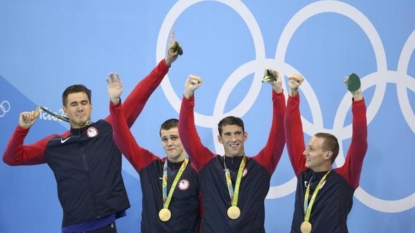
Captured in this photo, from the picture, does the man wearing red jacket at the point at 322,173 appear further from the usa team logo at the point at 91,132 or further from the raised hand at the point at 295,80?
the usa team logo at the point at 91,132

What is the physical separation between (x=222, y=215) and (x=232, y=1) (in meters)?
1.70

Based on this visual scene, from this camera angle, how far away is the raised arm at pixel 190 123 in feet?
11.8

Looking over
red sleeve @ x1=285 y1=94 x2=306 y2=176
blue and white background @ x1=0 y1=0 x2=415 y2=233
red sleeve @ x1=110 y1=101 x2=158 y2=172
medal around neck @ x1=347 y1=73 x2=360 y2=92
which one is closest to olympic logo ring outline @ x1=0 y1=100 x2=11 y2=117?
blue and white background @ x1=0 y1=0 x2=415 y2=233

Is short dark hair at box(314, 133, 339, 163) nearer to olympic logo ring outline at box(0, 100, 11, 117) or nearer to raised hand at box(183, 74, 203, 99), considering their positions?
raised hand at box(183, 74, 203, 99)

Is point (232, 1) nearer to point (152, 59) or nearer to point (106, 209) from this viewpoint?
point (152, 59)

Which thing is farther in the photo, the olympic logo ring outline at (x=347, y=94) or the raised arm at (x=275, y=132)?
the olympic logo ring outline at (x=347, y=94)

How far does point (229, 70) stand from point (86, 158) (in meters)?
1.23

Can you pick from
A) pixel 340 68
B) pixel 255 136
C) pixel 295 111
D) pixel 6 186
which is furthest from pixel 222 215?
pixel 6 186

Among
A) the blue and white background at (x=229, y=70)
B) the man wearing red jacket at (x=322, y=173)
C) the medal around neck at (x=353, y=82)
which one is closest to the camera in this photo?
the medal around neck at (x=353, y=82)

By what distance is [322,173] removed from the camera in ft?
12.0

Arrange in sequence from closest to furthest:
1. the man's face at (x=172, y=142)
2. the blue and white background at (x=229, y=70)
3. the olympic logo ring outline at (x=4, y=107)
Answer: the man's face at (x=172, y=142) < the blue and white background at (x=229, y=70) < the olympic logo ring outline at (x=4, y=107)

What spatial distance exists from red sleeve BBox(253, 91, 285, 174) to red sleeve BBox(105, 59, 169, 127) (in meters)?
0.74

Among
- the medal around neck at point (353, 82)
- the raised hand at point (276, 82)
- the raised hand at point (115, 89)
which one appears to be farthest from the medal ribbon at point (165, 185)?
the medal around neck at point (353, 82)

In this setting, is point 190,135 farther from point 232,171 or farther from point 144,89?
point 144,89
